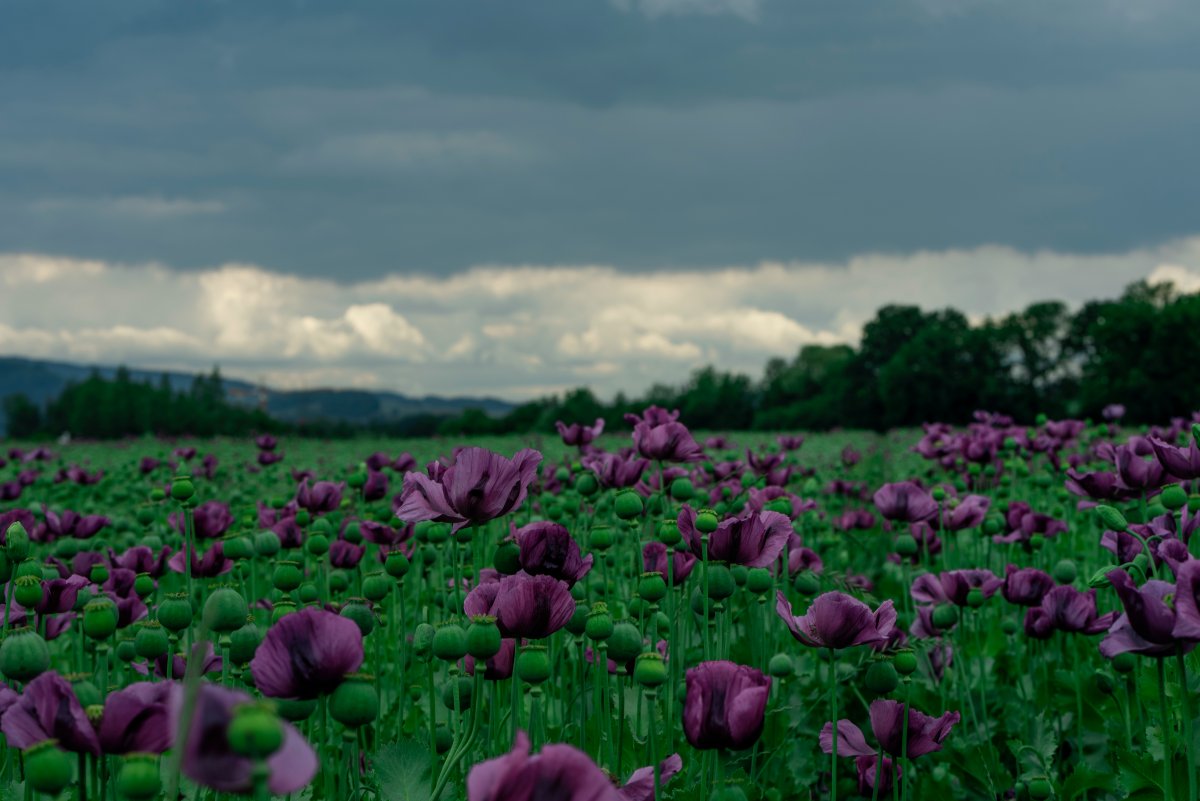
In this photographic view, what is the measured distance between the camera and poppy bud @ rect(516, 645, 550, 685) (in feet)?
6.70

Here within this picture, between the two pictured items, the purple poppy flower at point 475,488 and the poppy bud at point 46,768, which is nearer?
the poppy bud at point 46,768

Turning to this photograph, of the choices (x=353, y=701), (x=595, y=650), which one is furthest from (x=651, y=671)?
(x=595, y=650)

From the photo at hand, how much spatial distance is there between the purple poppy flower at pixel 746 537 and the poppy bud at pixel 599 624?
323 millimetres

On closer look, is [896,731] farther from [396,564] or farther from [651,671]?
[396,564]

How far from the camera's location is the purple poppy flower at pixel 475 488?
2.21 m

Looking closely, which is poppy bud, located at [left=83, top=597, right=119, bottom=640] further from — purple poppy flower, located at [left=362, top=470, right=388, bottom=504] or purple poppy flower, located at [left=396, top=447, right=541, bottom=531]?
purple poppy flower, located at [left=362, top=470, right=388, bottom=504]

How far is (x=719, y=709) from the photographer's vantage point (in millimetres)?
1844

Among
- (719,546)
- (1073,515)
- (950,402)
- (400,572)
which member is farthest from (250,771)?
(950,402)

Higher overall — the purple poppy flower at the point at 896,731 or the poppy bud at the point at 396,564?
the poppy bud at the point at 396,564

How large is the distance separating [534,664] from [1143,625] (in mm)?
1114

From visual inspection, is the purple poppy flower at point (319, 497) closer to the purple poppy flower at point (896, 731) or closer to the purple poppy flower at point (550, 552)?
the purple poppy flower at point (550, 552)

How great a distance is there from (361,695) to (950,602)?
2903mm

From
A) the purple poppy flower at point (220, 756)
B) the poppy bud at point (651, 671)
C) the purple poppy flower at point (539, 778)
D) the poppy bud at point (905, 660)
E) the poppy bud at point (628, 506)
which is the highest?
the poppy bud at point (628, 506)

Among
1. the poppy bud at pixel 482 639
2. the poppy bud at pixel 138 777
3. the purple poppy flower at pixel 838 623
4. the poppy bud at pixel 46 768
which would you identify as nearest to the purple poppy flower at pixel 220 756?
the poppy bud at pixel 138 777
